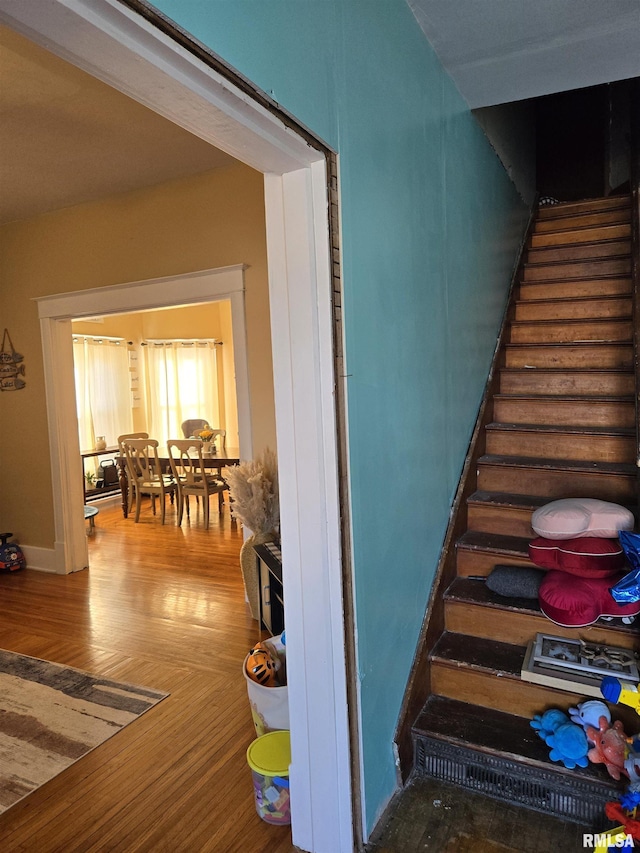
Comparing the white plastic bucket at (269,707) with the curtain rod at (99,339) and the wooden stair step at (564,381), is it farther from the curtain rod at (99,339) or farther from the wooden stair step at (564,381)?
the curtain rod at (99,339)

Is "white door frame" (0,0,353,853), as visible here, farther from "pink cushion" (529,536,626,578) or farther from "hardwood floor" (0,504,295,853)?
"pink cushion" (529,536,626,578)

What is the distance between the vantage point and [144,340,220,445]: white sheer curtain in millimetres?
8117

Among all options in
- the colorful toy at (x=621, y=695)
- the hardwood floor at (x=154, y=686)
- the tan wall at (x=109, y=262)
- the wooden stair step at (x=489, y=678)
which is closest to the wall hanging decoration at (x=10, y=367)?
the tan wall at (x=109, y=262)

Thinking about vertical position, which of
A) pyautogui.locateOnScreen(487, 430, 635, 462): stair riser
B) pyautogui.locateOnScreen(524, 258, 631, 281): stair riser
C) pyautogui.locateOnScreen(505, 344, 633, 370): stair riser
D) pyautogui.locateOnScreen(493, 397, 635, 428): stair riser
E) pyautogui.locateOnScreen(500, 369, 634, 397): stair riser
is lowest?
pyautogui.locateOnScreen(487, 430, 635, 462): stair riser

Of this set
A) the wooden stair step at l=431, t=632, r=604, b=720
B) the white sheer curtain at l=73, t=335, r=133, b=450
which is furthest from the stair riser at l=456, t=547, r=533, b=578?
the white sheer curtain at l=73, t=335, r=133, b=450

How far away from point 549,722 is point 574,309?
2.37 m

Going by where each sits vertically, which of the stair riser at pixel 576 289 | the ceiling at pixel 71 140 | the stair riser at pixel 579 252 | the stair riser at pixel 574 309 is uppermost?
the ceiling at pixel 71 140

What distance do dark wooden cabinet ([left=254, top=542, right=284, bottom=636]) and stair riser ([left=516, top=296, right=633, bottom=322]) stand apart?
2047 millimetres

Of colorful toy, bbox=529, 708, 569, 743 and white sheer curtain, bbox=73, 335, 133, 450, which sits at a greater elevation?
white sheer curtain, bbox=73, 335, 133, 450

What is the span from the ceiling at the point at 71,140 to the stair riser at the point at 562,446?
216cm

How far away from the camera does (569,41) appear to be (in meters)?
2.14

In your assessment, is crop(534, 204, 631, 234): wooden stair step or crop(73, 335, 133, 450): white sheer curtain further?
crop(73, 335, 133, 450): white sheer curtain

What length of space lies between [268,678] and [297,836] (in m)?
0.47

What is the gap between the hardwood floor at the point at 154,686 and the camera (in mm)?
1799
